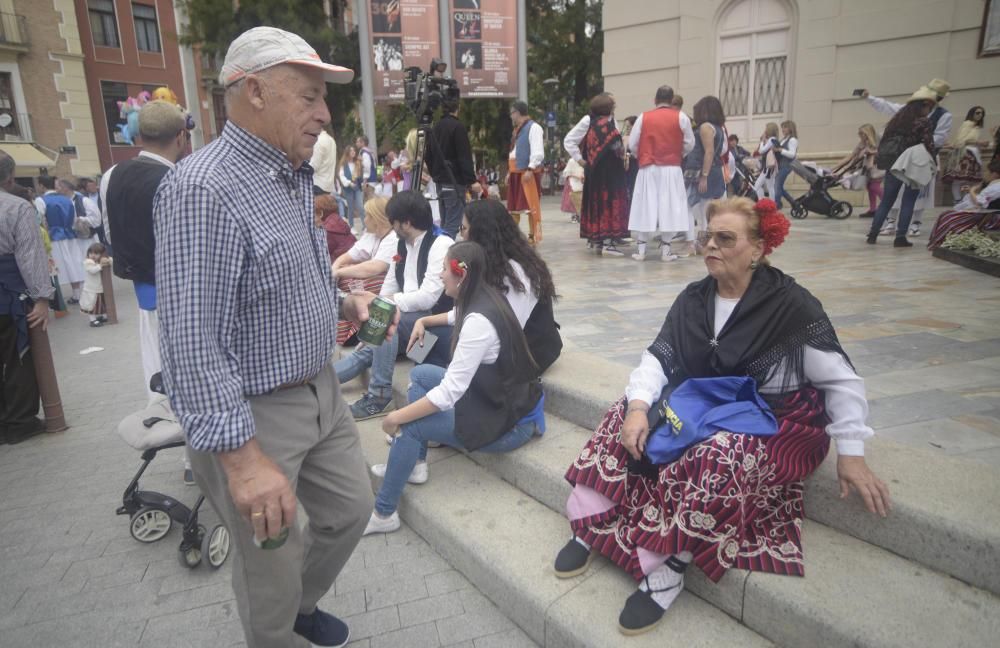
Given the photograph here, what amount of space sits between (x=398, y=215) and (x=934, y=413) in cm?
319

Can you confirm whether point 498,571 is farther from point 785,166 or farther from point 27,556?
point 785,166

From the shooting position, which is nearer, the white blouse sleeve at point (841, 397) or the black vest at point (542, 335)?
the white blouse sleeve at point (841, 397)

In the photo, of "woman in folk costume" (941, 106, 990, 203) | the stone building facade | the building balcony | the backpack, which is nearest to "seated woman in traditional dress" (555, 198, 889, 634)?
the backpack

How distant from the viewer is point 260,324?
1.61m

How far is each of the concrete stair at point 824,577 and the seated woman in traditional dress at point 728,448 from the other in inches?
3.3

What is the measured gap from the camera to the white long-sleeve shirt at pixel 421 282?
3.95 meters

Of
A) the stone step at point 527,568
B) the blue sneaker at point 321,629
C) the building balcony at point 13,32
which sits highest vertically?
the building balcony at point 13,32

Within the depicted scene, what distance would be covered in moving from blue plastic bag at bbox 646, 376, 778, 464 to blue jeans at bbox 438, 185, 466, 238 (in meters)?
4.98

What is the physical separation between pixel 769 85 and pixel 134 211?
1305 cm

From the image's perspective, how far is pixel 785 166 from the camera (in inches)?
432

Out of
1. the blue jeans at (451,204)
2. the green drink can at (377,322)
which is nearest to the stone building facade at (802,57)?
the blue jeans at (451,204)

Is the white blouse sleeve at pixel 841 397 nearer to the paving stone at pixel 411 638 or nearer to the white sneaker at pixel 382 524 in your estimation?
the paving stone at pixel 411 638

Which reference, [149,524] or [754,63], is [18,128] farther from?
[149,524]

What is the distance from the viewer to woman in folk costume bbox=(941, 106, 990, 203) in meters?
10.1
